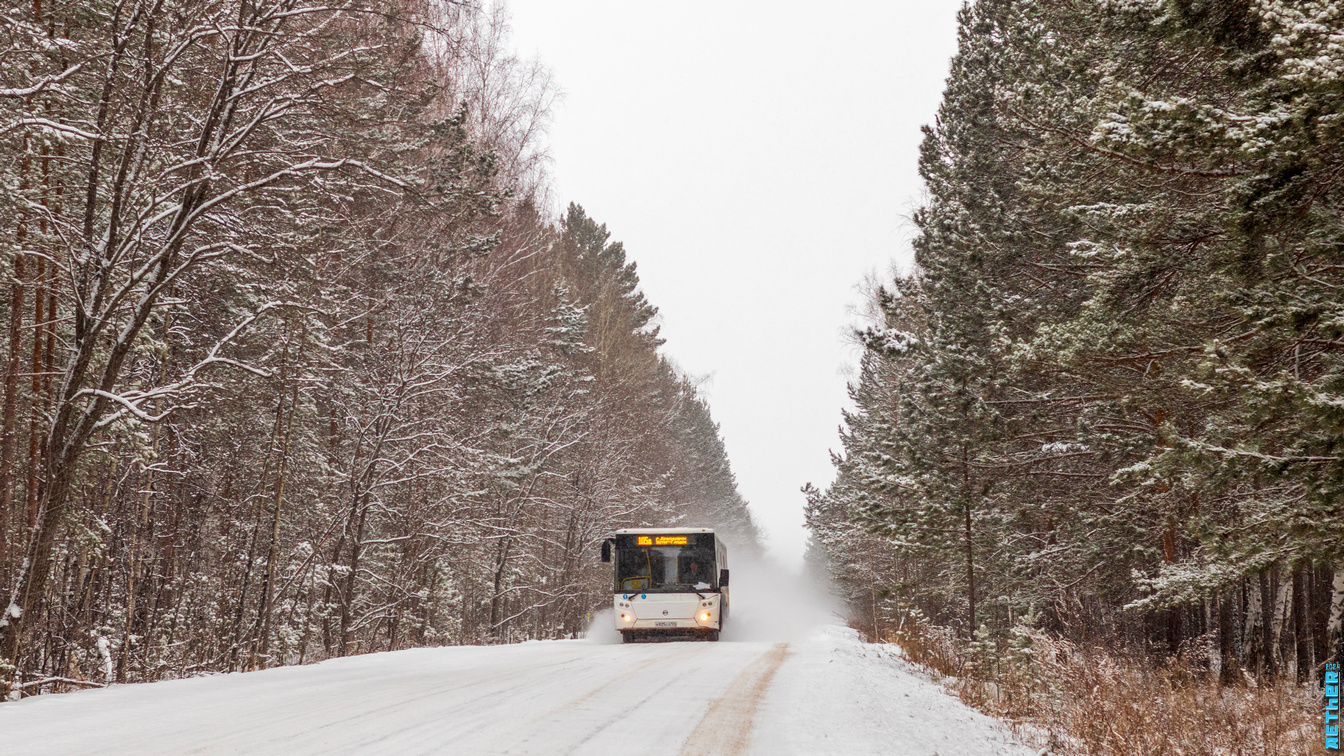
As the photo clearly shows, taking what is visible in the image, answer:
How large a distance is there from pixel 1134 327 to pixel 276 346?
1179 centimetres

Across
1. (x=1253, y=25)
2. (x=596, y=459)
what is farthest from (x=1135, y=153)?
(x=596, y=459)

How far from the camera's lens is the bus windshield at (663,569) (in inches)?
787

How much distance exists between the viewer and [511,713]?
654 centimetres

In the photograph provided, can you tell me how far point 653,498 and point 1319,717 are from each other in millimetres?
28279

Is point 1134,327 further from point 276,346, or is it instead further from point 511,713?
point 276,346

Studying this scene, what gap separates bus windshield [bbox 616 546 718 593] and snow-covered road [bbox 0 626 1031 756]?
9.26 m

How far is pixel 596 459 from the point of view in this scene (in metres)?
28.8

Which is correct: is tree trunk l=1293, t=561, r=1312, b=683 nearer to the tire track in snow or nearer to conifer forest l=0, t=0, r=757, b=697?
the tire track in snow

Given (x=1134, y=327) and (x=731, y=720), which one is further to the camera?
(x=1134, y=327)

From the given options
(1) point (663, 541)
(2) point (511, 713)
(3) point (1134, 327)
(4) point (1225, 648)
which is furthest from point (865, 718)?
(1) point (663, 541)

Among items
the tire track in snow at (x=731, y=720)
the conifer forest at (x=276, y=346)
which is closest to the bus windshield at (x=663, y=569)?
the conifer forest at (x=276, y=346)

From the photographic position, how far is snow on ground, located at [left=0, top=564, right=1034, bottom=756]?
521 cm

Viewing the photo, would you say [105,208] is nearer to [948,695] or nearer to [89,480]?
[89,480]

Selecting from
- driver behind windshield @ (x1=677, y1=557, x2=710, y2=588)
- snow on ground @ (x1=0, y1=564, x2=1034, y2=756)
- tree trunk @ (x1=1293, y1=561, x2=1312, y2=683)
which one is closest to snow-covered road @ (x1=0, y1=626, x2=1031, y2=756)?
snow on ground @ (x1=0, y1=564, x2=1034, y2=756)
